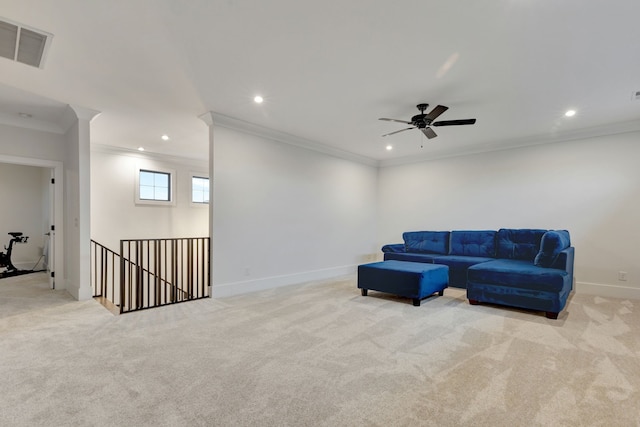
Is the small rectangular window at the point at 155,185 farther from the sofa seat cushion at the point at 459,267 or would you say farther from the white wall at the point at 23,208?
the sofa seat cushion at the point at 459,267

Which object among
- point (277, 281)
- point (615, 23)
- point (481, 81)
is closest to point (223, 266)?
point (277, 281)

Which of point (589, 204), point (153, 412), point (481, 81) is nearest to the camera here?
point (153, 412)

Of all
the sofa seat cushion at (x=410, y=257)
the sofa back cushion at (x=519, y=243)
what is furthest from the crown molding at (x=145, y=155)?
the sofa back cushion at (x=519, y=243)

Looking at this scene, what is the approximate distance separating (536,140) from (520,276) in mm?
2900

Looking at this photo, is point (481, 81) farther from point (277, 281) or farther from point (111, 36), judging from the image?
point (277, 281)

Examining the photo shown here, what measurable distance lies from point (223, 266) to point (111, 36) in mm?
2995

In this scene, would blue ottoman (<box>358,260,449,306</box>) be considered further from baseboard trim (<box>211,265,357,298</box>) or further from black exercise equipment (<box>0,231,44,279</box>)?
black exercise equipment (<box>0,231,44,279</box>)

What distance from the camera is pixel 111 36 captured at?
8.26 ft

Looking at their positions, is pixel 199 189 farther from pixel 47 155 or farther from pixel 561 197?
pixel 561 197

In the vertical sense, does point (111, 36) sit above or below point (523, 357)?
above

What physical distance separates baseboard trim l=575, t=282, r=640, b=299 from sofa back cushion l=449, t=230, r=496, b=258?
1314 mm

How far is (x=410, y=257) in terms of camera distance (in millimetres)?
5852

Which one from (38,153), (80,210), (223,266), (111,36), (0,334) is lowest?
(0,334)

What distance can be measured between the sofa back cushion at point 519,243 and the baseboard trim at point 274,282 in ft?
9.51
